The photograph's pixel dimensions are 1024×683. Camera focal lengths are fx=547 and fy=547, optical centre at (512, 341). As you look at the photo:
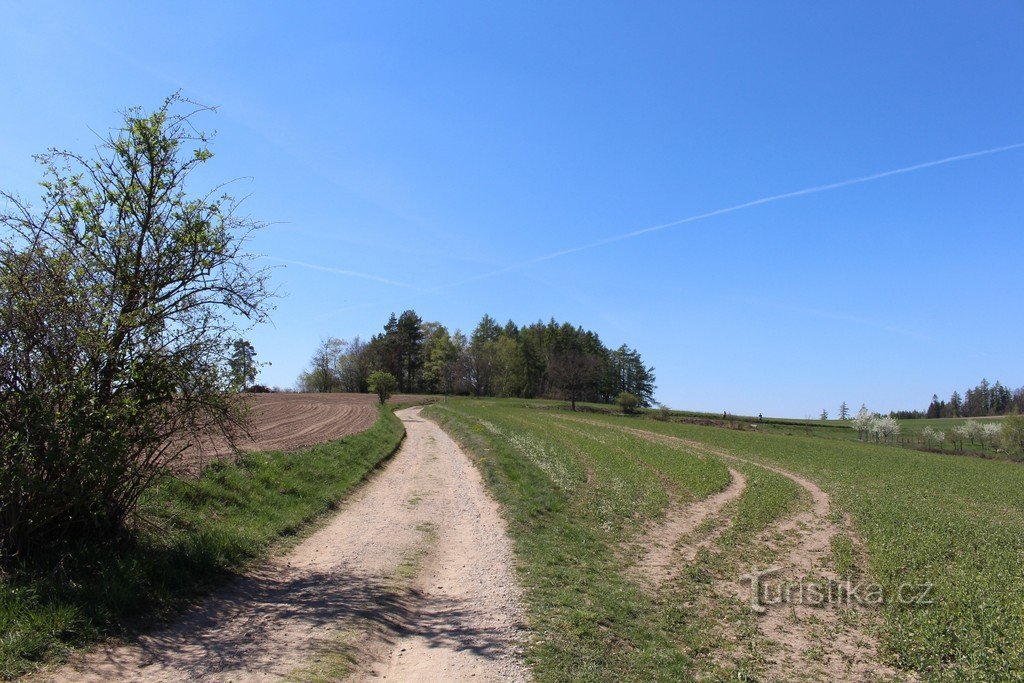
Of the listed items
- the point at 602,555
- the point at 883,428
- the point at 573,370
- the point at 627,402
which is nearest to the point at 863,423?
the point at 883,428

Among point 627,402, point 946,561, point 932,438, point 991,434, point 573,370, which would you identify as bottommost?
point 946,561

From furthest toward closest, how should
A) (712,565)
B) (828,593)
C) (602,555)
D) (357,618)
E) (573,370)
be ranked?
(573,370) < (602,555) < (712,565) < (828,593) < (357,618)

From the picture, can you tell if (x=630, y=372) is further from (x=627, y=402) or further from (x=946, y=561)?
(x=946, y=561)

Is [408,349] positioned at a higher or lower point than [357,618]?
higher

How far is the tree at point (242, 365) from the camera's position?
956 centimetres

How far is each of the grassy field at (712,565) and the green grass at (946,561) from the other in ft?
0.12

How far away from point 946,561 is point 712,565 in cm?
561

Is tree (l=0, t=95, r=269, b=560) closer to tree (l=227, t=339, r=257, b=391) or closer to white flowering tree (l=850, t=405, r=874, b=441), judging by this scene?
tree (l=227, t=339, r=257, b=391)

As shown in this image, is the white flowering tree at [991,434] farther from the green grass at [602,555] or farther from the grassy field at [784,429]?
the green grass at [602,555]

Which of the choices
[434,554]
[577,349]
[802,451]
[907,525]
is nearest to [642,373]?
[577,349]

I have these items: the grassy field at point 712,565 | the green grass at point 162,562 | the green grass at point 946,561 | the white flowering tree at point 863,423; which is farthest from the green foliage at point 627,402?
the green grass at point 162,562

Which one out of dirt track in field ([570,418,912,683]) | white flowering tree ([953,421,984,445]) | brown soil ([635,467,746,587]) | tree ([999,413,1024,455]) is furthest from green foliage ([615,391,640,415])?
dirt track in field ([570,418,912,683])

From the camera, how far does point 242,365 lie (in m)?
9.66

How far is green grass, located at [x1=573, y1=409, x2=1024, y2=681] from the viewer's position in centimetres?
741
